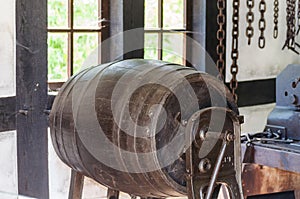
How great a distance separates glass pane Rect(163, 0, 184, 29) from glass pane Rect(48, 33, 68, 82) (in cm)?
74

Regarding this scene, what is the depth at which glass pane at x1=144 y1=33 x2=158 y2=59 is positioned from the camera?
149 inches

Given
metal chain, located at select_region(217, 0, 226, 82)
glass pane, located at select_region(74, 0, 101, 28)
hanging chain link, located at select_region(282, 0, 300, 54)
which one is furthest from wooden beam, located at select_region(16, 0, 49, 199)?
hanging chain link, located at select_region(282, 0, 300, 54)

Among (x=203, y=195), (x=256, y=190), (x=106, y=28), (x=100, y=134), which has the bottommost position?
(x=256, y=190)

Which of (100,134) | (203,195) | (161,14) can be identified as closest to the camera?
(203,195)

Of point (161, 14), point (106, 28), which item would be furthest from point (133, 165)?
point (161, 14)

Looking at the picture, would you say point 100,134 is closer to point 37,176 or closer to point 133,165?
point 133,165

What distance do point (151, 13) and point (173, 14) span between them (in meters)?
0.21

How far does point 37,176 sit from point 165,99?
1407mm

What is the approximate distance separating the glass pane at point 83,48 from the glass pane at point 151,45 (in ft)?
1.11

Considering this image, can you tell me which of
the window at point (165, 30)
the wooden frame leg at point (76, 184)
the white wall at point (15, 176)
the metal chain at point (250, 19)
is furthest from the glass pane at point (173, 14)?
the wooden frame leg at point (76, 184)

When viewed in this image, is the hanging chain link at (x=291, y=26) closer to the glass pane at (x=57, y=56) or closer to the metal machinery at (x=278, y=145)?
the metal machinery at (x=278, y=145)

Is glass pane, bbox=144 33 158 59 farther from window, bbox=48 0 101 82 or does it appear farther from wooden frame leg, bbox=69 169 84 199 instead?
wooden frame leg, bbox=69 169 84 199

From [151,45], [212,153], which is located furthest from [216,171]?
[151,45]

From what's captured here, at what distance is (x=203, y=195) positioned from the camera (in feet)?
6.11
